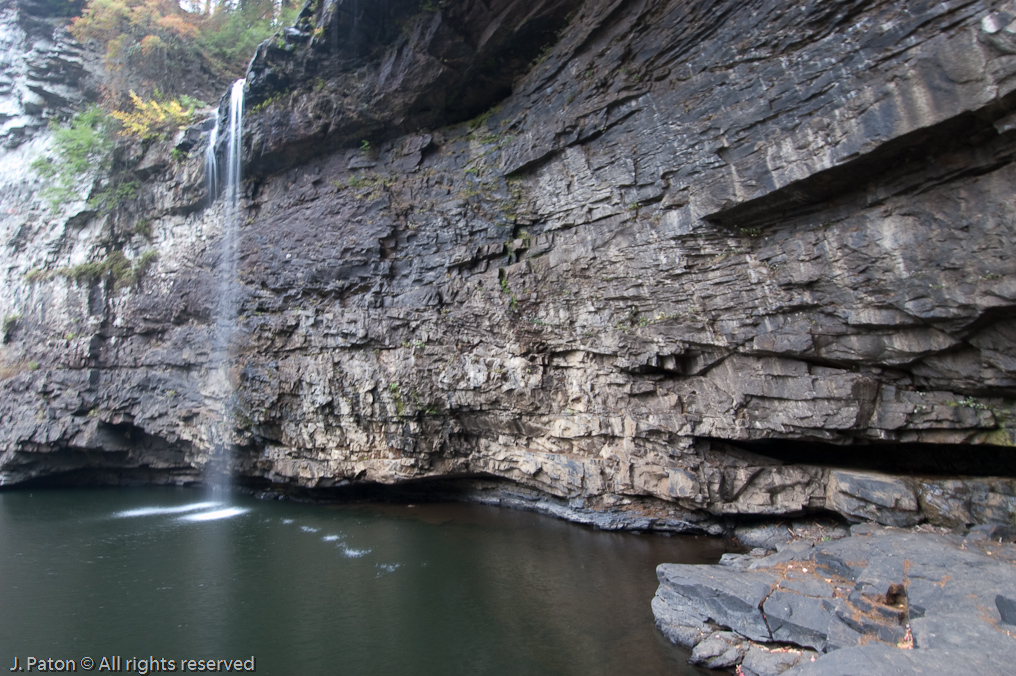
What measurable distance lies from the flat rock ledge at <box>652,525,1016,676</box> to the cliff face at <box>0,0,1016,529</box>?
205 centimetres

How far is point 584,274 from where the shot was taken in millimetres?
12000

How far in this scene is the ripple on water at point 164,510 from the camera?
14.3m

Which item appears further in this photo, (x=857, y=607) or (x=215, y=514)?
(x=215, y=514)

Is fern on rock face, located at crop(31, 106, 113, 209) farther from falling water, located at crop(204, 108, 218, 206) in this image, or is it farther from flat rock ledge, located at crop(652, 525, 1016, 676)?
flat rock ledge, located at crop(652, 525, 1016, 676)

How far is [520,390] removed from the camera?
12.8 meters

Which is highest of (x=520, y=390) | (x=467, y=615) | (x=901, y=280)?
(x=901, y=280)

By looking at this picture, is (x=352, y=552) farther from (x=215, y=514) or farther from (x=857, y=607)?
(x=857, y=607)

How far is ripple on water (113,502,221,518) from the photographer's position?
14266 mm

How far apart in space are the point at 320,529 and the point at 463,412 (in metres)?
4.53

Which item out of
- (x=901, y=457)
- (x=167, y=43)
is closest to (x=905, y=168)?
(x=901, y=457)

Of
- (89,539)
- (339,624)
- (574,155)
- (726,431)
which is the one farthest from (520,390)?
(89,539)

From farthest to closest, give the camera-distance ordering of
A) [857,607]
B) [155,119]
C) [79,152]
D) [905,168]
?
[79,152]
[155,119]
[905,168]
[857,607]

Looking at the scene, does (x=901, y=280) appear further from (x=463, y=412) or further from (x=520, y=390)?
(x=463, y=412)

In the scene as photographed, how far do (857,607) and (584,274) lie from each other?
314 inches
